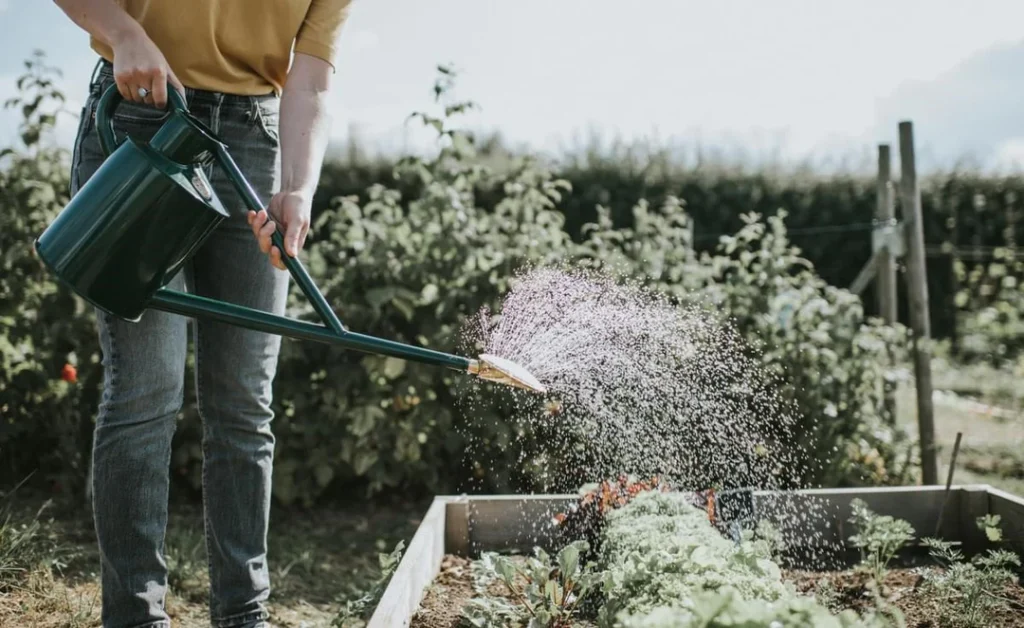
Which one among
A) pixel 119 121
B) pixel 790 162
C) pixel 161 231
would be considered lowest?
pixel 161 231

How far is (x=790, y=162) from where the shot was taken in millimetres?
8961

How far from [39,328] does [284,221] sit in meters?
2.15

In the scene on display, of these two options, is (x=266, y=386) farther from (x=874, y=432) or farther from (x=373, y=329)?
(x=874, y=432)

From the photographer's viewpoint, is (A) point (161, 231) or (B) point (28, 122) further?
(B) point (28, 122)

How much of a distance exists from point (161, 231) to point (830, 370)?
2466 millimetres

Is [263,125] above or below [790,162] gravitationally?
below

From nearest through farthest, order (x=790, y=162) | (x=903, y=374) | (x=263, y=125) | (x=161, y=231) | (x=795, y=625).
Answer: (x=795, y=625) < (x=161, y=231) < (x=263, y=125) < (x=903, y=374) < (x=790, y=162)

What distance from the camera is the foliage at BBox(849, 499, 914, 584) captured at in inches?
85.0

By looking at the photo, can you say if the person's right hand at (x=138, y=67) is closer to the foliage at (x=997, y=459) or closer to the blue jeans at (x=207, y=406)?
the blue jeans at (x=207, y=406)

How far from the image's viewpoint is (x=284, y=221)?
160 cm

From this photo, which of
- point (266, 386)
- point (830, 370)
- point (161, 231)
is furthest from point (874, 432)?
point (161, 231)

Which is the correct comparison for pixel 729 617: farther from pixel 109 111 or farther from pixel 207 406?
pixel 109 111

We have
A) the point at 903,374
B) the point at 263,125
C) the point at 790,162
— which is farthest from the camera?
the point at 790,162

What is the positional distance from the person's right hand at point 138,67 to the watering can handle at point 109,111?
0.7 inches
